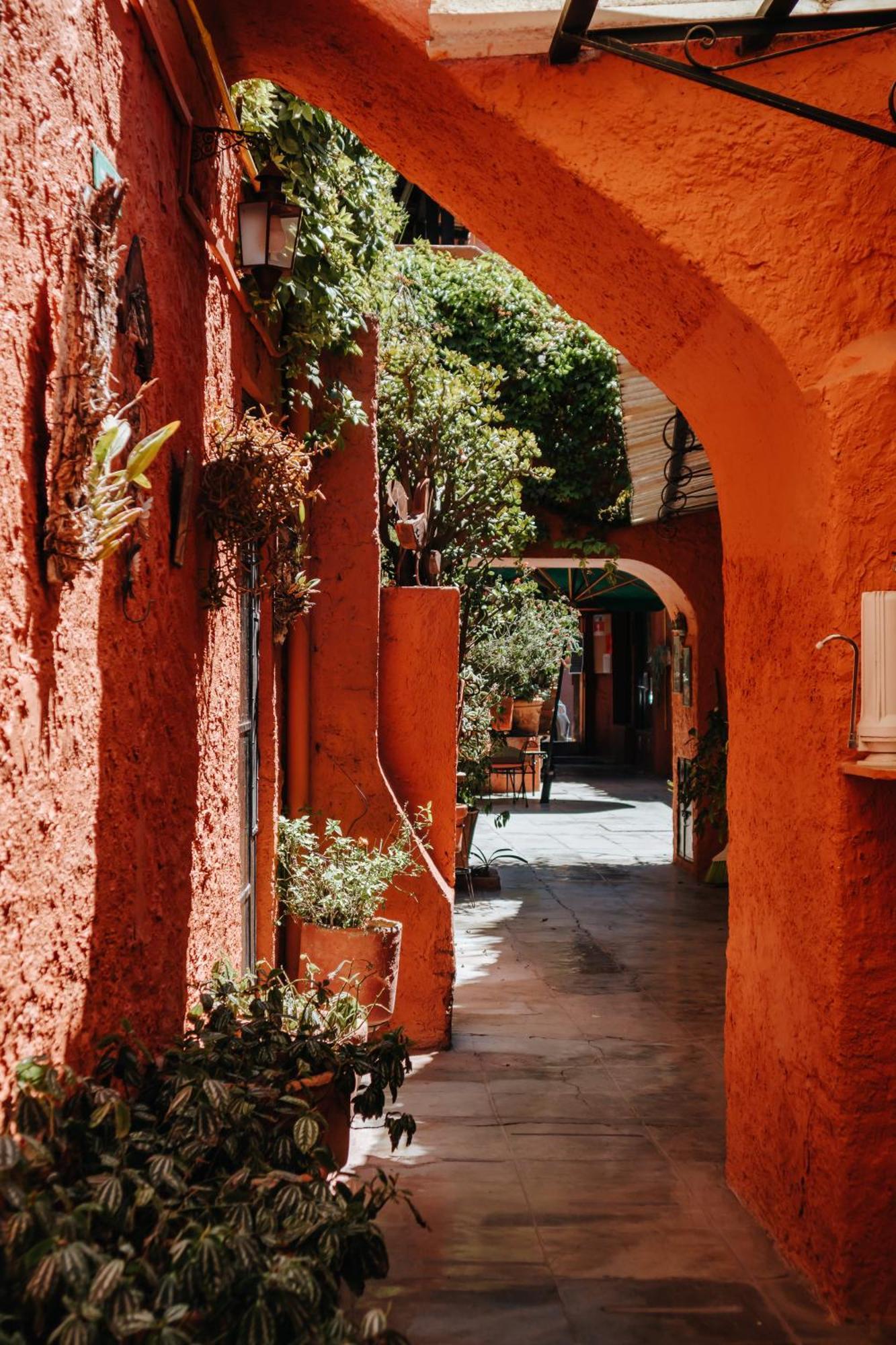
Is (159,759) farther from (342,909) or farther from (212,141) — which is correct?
(342,909)

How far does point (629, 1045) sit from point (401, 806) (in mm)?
1565

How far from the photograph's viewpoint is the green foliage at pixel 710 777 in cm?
963

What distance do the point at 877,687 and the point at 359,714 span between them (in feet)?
10.7

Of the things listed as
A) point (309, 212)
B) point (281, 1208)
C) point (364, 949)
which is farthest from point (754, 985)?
point (309, 212)

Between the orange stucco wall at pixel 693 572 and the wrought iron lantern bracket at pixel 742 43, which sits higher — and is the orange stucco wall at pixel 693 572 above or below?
below

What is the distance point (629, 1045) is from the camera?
5.85m

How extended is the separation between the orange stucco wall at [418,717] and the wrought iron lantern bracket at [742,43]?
3.26 metres

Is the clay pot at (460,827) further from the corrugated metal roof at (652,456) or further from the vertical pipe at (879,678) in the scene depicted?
the vertical pipe at (879,678)

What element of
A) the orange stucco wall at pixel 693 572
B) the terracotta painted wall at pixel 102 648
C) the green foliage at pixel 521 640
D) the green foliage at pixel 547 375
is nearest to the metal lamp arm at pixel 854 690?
the terracotta painted wall at pixel 102 648

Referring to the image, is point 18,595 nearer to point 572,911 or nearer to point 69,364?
point 69,364

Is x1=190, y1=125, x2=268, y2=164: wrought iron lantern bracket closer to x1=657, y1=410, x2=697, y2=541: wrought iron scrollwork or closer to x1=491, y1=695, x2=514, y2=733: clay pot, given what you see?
x1=657, y1=410, x2=697, y2=541: wrought iron scrollwork

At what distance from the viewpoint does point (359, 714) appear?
5.95 meters

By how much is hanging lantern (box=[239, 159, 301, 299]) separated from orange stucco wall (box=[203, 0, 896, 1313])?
0.70 meters

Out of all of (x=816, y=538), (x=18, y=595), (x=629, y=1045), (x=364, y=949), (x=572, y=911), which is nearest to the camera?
(x=18, y=595)
